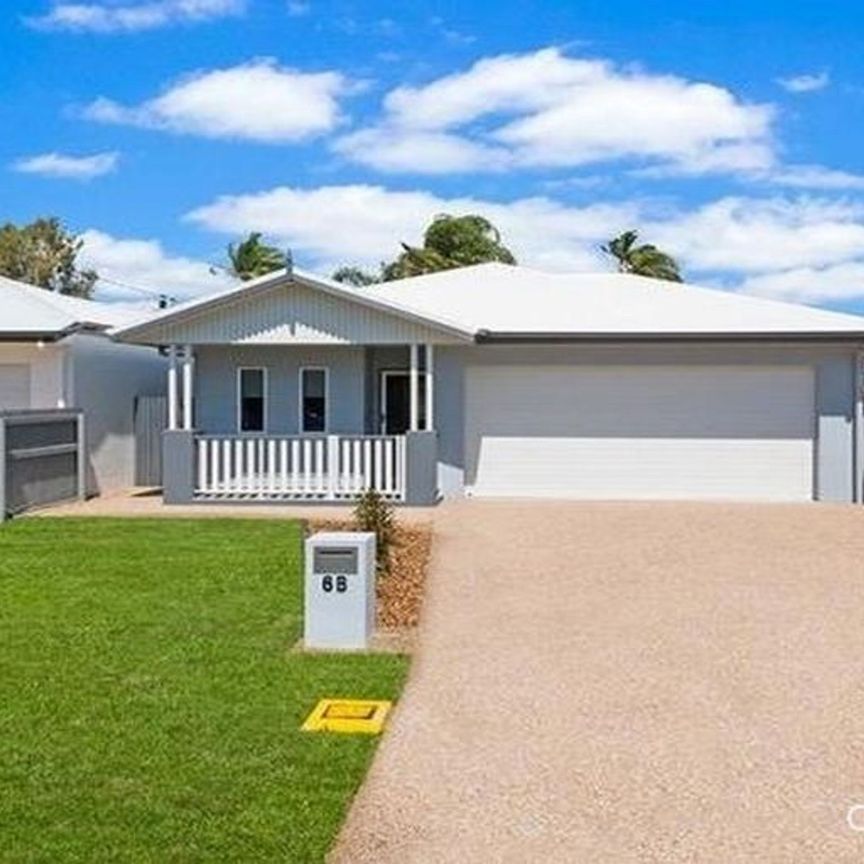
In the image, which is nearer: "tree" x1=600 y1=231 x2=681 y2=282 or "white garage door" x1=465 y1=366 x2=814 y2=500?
"white garage door" x1=465 y1=366 x2=814 y2=500

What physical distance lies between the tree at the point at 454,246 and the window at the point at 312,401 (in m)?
26.2

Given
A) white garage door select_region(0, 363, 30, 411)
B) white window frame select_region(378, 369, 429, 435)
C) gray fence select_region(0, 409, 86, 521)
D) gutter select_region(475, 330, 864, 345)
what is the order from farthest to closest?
1. white window frame select_region(378, 369, 429, 435)
2. white garage door select_region(0, 363, 30, 411)
3. gutter select_region(475, 330, 864, 345)
4. gray fence select_region(0, 409, 86, 521)

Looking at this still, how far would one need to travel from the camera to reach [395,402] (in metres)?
21.5

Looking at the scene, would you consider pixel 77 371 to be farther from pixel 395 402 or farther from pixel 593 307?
pixel 593 307

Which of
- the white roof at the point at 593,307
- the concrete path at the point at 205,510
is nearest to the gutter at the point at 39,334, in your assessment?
the concrete path at the point at 205,510

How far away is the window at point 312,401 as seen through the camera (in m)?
21.1

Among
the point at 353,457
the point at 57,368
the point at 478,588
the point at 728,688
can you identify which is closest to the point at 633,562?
the point at 478,588

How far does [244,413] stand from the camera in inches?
836

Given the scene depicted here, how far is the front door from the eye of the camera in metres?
21.5

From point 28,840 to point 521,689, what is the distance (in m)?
3.70

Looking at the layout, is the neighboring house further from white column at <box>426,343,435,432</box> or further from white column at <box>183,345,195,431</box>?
white column at <box>426,343,435,432</box>

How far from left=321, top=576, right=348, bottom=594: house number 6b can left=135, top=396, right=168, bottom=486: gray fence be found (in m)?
15.0

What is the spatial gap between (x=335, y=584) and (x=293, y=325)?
36.1 ft

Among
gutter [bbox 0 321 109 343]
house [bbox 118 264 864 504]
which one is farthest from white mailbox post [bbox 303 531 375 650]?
gutter [bbox 0 321 109 343]
